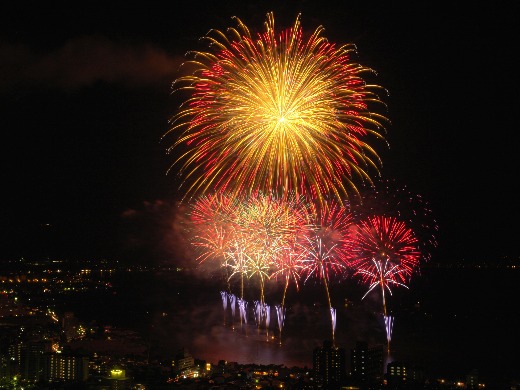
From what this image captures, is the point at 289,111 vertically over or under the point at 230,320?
over

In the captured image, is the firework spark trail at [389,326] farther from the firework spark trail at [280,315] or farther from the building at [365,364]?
the building at [365,364]

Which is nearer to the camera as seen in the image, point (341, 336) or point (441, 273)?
point (341, 336)

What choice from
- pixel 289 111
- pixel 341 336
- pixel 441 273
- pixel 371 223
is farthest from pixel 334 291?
pixel 289 111

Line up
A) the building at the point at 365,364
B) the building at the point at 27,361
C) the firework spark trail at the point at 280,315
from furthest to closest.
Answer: the firework spark trail at the point at 280,315, the building at the point at 27,361, the building at the point at 365,364

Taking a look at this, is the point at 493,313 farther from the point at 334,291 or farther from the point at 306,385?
the point at 306,385

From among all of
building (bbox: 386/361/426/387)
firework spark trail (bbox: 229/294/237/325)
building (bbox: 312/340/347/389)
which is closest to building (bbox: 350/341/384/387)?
building (bbox: 312/340/347/389)

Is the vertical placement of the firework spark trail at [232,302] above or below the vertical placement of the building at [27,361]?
above

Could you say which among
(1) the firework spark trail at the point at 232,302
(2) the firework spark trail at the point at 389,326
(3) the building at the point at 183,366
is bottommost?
(3) the building at the point at 183,366

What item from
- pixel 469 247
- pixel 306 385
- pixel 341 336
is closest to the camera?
pixel 306 385

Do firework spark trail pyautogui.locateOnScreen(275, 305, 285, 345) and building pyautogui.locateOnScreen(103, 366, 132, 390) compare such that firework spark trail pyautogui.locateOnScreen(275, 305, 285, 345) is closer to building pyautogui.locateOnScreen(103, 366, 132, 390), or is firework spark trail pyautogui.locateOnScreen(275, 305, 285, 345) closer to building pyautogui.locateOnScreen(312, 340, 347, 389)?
building pyautogui.locateOnScreen(312, 340, 347, 389)

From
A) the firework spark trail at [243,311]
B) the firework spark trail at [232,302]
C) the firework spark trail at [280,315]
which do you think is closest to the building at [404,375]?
the firework spark trail at [280,315]

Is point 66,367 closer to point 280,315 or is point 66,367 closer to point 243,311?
point 280,315
